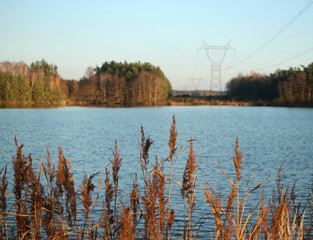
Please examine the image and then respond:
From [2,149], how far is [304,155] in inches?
669

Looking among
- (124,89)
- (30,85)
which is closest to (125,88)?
(124,89)

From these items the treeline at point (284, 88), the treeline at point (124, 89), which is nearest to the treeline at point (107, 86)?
the treeline at point (124, 89)

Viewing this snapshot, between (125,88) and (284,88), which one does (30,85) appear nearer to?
(125,88)

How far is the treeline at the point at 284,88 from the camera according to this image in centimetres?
8225

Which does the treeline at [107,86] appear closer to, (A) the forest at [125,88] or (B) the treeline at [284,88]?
(A) the forest at [125,88]

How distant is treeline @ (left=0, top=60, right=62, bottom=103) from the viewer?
79875mm

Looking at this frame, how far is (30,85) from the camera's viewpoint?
295 feet

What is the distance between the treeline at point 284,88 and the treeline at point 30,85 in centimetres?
5127

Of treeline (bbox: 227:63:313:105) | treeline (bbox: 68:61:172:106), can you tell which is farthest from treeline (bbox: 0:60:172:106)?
treeline (bbox: 227:63:313:105)

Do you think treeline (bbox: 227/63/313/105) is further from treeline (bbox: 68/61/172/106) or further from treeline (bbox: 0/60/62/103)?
treeline (bbox: 0/60/62/103)

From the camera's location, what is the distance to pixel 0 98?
271 feet

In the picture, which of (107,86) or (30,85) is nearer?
(30,85)

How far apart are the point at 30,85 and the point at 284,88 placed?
2418 inches

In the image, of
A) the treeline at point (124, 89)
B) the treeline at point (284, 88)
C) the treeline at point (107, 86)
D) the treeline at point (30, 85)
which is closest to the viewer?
the treeline at point (30, 85)
